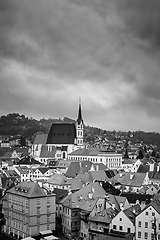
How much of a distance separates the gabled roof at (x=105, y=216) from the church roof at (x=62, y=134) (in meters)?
79.4

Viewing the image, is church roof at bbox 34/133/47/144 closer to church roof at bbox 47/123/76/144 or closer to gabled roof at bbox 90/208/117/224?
church roof at bbox 47/123/76/144

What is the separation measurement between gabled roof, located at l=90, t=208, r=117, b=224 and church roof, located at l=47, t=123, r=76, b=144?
79353mm

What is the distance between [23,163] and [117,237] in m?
62.7

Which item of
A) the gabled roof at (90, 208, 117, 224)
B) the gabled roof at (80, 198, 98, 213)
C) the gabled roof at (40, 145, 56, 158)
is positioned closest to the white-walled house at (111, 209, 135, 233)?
the gabled roof at (90, 208, 117, 224)

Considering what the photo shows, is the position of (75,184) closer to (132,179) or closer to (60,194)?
(60,194)

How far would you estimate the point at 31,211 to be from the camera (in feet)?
162

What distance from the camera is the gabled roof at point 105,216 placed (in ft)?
147

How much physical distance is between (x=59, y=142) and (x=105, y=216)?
81.6 m

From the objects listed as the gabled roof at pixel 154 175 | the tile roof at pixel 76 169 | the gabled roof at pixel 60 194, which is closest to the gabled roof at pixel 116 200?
the gabled roof at pixel 60 194

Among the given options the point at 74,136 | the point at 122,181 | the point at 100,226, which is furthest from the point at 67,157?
the point at 100,226

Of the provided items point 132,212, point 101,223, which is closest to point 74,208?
point 101,223

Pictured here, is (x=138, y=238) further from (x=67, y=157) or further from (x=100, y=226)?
(x=67, y=157)

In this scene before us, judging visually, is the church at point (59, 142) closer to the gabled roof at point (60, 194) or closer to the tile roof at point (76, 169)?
the tile roof at point (76, 169)

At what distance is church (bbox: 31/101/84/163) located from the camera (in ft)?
401
